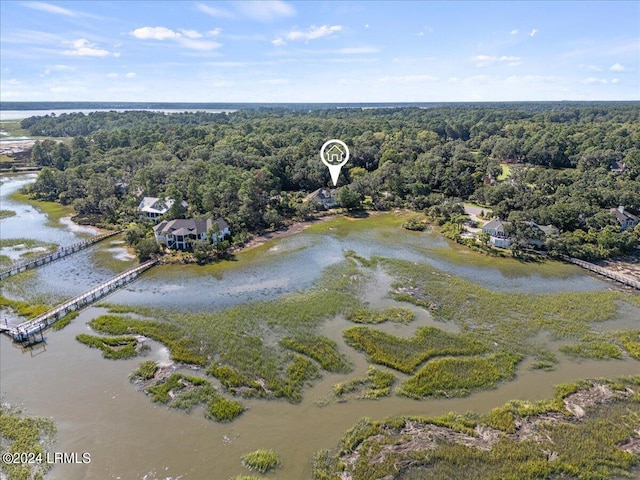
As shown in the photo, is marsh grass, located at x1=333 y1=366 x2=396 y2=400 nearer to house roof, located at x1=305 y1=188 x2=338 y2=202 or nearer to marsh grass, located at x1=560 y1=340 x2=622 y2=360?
marsh grass, located at x1=560 y1=340 x2=622 y2=360

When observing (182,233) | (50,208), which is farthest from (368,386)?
(50,208)

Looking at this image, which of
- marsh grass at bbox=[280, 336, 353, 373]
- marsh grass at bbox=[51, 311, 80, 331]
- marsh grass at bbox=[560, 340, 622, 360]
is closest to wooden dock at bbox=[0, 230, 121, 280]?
marsh grass at bbox=[51, 311, 80, 331]

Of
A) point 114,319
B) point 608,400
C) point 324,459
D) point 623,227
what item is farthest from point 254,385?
point 623,227

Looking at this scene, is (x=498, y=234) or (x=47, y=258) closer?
(x=47, y=258)

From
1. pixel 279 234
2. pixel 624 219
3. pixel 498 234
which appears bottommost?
pixel 279 234

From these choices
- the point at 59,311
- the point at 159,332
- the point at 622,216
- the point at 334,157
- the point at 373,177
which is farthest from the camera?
the point at 334,157

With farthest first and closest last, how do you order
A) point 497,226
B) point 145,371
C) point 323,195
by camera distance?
point 323,195, point 497,226, point 145,371

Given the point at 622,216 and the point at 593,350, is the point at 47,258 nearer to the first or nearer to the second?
the point at 593,350
